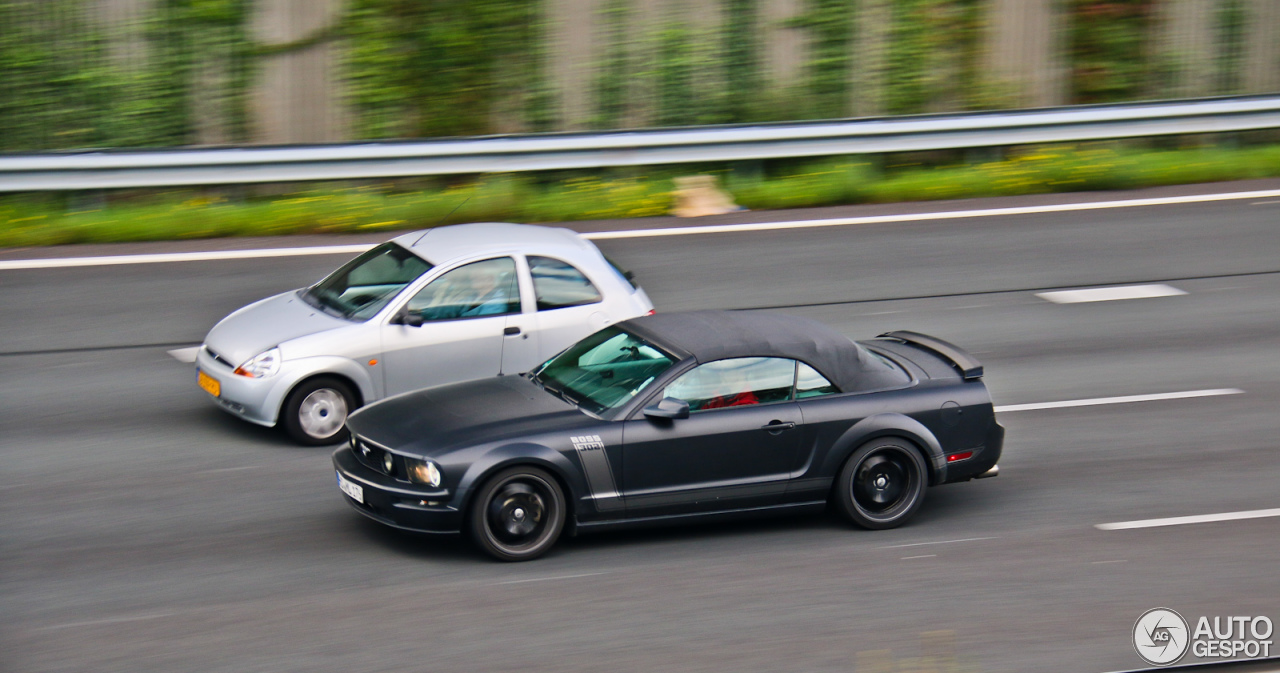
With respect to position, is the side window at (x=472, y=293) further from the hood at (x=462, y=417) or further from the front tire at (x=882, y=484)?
the front tire at (x=882, y=484)

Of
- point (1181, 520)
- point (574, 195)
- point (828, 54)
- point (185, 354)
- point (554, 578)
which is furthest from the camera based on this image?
point (828, 54)

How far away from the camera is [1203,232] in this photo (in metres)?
15.3

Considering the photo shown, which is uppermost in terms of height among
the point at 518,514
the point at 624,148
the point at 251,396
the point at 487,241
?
the point at 624,148

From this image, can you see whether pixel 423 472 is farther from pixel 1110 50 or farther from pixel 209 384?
pixel 1110 50

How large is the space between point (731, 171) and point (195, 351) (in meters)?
7.89

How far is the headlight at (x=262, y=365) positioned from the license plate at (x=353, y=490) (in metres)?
Answer: 1.73

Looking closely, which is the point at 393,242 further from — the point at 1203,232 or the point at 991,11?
the point at 991,11

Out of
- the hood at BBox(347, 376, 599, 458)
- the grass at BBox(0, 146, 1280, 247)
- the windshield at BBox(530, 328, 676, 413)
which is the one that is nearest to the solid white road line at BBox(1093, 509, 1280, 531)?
the windshield at BBox(530, 328, 676, 413)

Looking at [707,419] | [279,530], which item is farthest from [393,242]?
[707,419]

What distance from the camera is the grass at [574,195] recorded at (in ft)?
50.1

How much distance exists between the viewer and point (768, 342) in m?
8.22

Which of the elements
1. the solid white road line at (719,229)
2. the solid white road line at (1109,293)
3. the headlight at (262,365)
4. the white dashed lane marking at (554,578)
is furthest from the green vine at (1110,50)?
Answer: the white dashed lane marking at (554,578)

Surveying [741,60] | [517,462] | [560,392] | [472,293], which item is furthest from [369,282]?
[741,60]

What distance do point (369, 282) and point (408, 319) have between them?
677 mm
